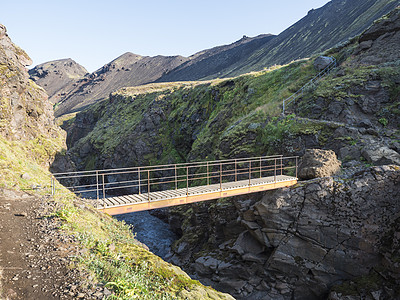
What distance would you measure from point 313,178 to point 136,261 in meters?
10.8

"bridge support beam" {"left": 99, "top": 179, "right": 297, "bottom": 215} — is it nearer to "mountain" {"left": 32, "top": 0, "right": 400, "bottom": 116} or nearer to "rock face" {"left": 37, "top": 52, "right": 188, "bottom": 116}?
"mountain" {"left": 32, "top": 0, "right": 400, "bottom": 116}

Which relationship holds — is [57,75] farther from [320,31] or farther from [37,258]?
[37,258]

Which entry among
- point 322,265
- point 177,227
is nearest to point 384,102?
point 322,265

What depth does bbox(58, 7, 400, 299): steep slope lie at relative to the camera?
11672mm

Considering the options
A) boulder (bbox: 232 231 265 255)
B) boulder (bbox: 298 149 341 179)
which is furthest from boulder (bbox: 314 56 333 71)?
boulder (bbox: 232 231 265 255)

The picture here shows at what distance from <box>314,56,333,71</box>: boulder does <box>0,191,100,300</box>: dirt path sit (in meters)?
24.3

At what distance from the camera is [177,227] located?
80.3 feet

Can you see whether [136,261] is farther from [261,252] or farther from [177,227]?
[177,227]

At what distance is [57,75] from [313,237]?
176235mm

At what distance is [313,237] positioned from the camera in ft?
40.6

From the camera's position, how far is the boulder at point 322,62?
22.5m

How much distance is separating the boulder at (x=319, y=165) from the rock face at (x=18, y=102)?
16989mm

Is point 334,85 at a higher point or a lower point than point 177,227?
higher

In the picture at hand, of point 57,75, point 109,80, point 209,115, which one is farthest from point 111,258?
point 57,75
